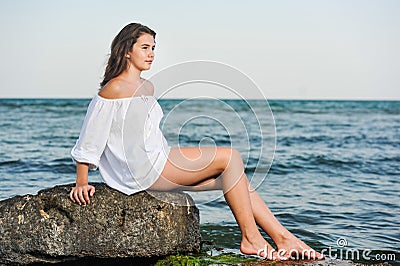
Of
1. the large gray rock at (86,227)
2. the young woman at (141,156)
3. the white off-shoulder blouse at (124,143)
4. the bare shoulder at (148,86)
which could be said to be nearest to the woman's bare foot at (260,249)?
the young woman at (141,156)

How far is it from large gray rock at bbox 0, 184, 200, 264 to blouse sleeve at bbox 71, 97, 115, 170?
29 centimetres

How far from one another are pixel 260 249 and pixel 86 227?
1.43 m

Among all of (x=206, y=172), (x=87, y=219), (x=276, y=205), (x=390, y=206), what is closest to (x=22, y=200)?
(x=87, y=219)

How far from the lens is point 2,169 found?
406 inches

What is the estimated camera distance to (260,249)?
4.57 meters

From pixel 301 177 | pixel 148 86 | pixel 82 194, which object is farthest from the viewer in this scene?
pixel 301 177

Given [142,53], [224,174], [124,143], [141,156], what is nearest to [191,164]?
[224,174]

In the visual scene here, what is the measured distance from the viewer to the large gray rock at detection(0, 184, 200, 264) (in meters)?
4.49

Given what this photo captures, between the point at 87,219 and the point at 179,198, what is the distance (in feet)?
2.55

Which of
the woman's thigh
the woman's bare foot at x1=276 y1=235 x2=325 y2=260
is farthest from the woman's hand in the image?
the woman's bare foot at x1=276 y1=235 x2=325 y2=260

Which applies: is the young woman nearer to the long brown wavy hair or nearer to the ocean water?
the long brown wavy hair

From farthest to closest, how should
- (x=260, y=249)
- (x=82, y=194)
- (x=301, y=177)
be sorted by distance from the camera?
1. (x=301, y=177)
2. (x=260, y=249)
3. (x=82, y=194)

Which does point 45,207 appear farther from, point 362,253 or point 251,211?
point 362,253

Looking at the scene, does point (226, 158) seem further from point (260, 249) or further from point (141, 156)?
point (260, 249)
